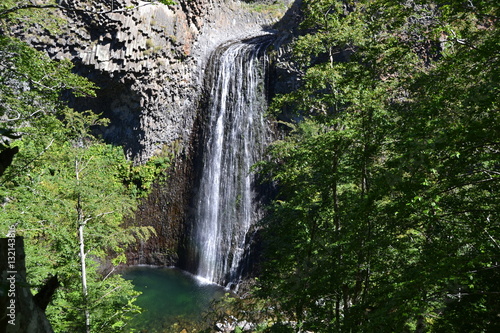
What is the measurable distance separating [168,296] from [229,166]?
6584 millimetres

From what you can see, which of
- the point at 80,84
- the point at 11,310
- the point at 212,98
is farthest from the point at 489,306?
the point at 212,98

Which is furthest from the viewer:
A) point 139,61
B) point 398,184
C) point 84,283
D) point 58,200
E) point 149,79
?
point 149,79

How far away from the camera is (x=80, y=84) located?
250 inches

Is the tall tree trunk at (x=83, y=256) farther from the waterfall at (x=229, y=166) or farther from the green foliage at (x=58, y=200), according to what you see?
the waterfall at (x=229, y=166)

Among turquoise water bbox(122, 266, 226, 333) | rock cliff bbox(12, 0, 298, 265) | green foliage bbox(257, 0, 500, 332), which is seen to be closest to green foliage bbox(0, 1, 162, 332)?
green foliage bbox(257, 0, 500, 332)

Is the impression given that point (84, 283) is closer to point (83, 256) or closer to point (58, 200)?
point (83, 256)

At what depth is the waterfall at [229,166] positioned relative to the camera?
15.0 meters

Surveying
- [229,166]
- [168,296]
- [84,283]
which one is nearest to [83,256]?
[84,283]

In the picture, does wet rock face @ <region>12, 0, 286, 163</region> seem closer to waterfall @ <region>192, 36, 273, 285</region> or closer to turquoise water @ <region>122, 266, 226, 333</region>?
waterfall @ <region>192, 36, 273, 285</region>

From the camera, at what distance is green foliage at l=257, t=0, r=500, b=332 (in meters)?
3.03

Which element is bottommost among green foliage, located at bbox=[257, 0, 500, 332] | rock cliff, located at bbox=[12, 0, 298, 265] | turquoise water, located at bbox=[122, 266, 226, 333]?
turquoise water, located at bbox=[122, 266, 226, 333]

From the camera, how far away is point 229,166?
15898mm

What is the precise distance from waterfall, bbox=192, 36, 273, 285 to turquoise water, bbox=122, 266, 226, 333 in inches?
36.0

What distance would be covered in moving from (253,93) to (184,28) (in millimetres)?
6078
